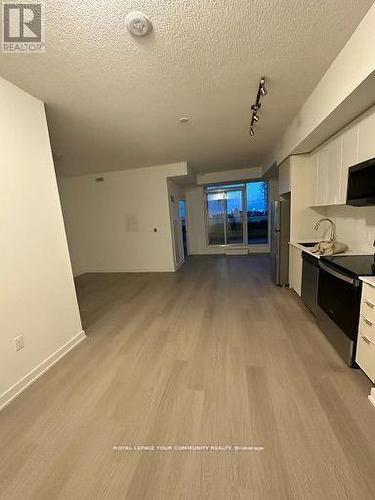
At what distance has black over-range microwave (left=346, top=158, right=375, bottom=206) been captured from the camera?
1924 mm

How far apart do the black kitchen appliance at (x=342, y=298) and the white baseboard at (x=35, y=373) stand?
2.88 metres

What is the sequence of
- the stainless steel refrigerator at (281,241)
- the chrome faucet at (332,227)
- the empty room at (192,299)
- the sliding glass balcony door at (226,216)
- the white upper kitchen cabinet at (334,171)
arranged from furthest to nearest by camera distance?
the sliding glass balcony door at (226,216) → the stainless steel refrigerator at (281,241) → the chrome faucet at (332,227) → the white upper kitchen cabinet at (334,171) → the empty room at (192,299)

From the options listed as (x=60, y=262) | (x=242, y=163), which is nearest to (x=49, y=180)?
(x=60, y=262)

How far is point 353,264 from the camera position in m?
2.06

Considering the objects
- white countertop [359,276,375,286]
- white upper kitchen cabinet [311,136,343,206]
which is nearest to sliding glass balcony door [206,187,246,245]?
white upper kitchen cabinet [311,136,343,206]

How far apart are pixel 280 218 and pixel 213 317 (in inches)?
87.1

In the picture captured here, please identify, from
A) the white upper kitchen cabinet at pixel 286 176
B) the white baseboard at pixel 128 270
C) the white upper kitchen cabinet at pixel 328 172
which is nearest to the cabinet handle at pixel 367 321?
the white upper kitchen cabinet at pixel 328 172

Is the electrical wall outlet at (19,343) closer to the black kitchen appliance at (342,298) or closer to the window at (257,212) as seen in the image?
the black kitchen appliance at (342,298)

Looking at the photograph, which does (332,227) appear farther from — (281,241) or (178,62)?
(178,62)

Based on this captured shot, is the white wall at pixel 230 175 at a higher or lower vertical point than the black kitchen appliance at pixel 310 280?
higher

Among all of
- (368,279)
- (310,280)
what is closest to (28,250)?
(368,279)

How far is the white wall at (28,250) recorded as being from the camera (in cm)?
183

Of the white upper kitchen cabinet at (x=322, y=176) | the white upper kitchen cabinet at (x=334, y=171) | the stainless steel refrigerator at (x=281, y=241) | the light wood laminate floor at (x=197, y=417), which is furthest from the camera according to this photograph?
the stainless steel refrigerator at (x=281, y=241)

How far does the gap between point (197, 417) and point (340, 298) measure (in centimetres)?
168
